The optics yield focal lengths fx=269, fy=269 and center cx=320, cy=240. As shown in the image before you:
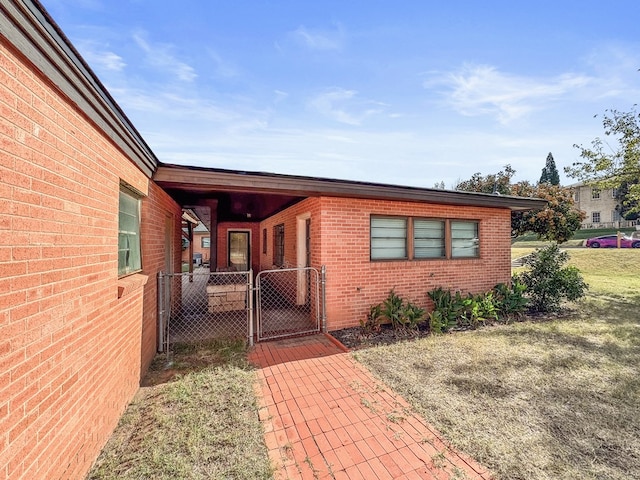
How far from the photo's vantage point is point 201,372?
371 centimetres

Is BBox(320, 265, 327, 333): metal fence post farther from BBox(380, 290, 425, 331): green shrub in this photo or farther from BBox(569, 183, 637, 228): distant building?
BBox(569, 183, 637, 228): distant building

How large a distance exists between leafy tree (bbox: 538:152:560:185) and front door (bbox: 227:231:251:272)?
52.6 meters

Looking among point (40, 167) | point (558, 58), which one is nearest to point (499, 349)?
point (40, 167)

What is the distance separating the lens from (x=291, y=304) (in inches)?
310

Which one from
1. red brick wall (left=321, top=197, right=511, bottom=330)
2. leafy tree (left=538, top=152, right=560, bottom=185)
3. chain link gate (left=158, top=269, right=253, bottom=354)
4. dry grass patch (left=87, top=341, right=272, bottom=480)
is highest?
leafy tree (left=538, top=152, right=560, bottom=185)

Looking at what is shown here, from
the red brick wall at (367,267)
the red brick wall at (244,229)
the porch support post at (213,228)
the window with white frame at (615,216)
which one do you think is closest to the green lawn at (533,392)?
the red brick wall at (367,267)

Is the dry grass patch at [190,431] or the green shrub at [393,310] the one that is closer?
the dry grass patch at [190,431]

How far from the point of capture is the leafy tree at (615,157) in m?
10.1

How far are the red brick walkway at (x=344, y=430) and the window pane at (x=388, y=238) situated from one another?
276cm

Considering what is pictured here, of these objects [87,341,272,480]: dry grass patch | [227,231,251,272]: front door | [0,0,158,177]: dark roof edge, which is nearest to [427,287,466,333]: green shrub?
[87,341,272,480]: dry grass patch

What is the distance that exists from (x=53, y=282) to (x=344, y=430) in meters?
2.66

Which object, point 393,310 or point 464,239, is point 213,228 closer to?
point 393,310

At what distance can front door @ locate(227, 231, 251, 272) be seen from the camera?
13.5m

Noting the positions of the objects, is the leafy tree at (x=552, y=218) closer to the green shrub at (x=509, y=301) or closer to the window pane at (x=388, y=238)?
the green shrub at (x=509, y=301)
